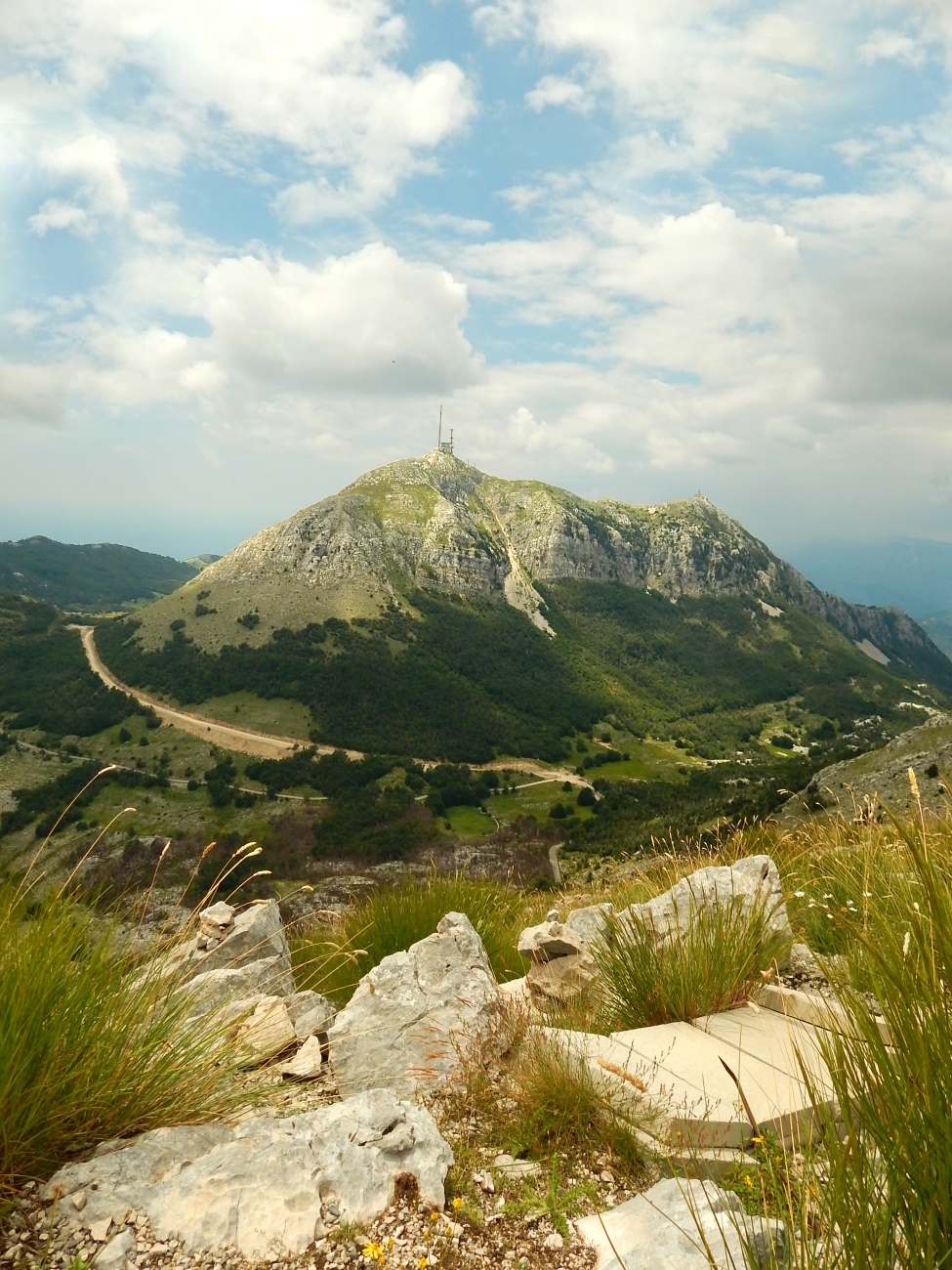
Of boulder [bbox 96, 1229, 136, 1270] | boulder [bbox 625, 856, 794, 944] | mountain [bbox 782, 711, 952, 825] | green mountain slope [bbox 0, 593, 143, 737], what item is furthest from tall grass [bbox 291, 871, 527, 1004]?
green mountain slope [bbox 0, 593, 143, 737]

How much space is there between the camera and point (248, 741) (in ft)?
372

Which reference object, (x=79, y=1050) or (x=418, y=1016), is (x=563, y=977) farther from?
(x=79, y=1050)

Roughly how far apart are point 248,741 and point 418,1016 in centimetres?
11691

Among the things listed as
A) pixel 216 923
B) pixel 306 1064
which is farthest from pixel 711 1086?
pixel 216 923

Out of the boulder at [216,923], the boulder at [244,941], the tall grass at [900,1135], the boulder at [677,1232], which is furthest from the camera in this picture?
the boulder at [216,923]

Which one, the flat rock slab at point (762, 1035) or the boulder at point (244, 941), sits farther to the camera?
the boulder at point (244, 941)

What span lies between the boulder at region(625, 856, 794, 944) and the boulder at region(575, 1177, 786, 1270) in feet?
8.40

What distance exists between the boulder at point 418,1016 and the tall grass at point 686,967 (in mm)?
969

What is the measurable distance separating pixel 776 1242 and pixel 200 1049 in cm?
279

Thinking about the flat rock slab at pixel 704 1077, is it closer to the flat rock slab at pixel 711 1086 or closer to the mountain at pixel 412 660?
the flat rock slab at pixel 711 1086

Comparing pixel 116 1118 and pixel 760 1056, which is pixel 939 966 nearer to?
pixel 760 1056

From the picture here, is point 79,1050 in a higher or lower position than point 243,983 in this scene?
higher

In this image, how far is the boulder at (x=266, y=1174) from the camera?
2.57 m

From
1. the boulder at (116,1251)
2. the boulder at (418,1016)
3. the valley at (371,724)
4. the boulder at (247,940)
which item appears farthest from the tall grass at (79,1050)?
the valley at (371,724)
